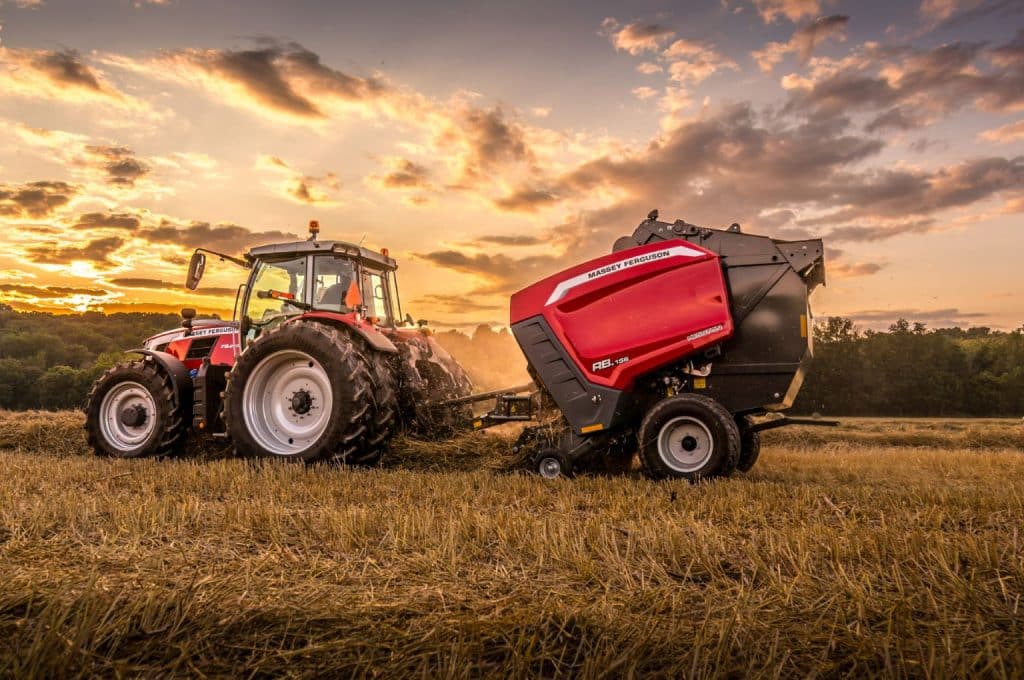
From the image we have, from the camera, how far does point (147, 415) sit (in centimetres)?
797

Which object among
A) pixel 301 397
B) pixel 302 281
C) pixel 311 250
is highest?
pixel 311 250

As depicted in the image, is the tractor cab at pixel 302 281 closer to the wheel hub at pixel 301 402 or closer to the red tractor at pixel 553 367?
the red tractor at pixel 553 367

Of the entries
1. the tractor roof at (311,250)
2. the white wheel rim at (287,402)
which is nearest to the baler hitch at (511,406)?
the white wheel rim at (287,402)

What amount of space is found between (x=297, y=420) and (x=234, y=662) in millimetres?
5281

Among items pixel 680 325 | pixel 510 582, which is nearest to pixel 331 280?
pixel 680 325

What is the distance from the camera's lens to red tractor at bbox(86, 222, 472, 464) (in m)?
6.60

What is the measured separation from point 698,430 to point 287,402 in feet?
13.4

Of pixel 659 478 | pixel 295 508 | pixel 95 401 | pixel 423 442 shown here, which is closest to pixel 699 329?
pixel 659 478

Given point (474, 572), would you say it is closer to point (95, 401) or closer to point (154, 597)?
point (154, 597)

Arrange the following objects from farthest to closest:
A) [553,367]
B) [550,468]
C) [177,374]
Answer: [177,374] < [553,367] < [550,468]

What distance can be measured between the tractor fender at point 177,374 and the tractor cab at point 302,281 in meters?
0.74

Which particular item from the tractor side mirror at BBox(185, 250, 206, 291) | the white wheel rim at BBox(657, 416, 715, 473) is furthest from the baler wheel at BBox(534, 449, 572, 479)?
the tractor side mirror at BBox(185, 250, 206, 291)

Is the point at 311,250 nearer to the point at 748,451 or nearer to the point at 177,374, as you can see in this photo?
the point at 177,374

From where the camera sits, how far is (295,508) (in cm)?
428
